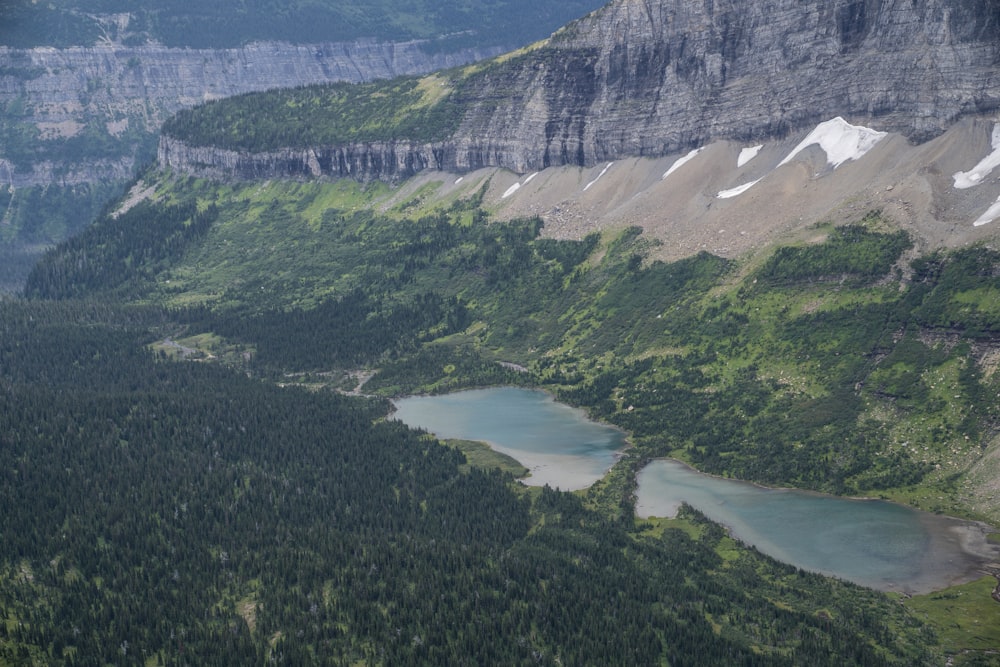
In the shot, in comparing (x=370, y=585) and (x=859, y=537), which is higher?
(x=370, y=585)

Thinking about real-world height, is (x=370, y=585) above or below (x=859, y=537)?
above

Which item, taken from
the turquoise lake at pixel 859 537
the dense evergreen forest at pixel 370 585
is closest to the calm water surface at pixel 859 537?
the turquoise lake at pixel 859 537

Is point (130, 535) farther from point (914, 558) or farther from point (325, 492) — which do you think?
point (914, 558)

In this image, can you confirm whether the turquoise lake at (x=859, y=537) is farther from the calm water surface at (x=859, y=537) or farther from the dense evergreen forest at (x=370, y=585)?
the dense evergreen forest at (x=370, y=585)

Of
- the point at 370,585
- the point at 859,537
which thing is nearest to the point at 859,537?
the point at 859,537

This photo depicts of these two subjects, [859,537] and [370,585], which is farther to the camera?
[859,537]

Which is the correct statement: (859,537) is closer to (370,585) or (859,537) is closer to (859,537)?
(859,537)

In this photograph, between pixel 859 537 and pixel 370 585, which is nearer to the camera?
pixel 370 585

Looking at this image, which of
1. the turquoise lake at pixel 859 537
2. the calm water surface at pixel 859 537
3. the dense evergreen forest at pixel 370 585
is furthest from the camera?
the calm water surface at pixel 859 537

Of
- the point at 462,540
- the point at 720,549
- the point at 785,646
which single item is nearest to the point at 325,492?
the point at 462,540

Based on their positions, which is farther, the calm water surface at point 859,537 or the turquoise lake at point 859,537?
the calm water surface at point 859,537

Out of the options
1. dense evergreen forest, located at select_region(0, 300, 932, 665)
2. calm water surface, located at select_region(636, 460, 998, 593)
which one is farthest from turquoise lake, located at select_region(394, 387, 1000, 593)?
dense evergreen forest, located at select_region(0, 300, 932, 665)
